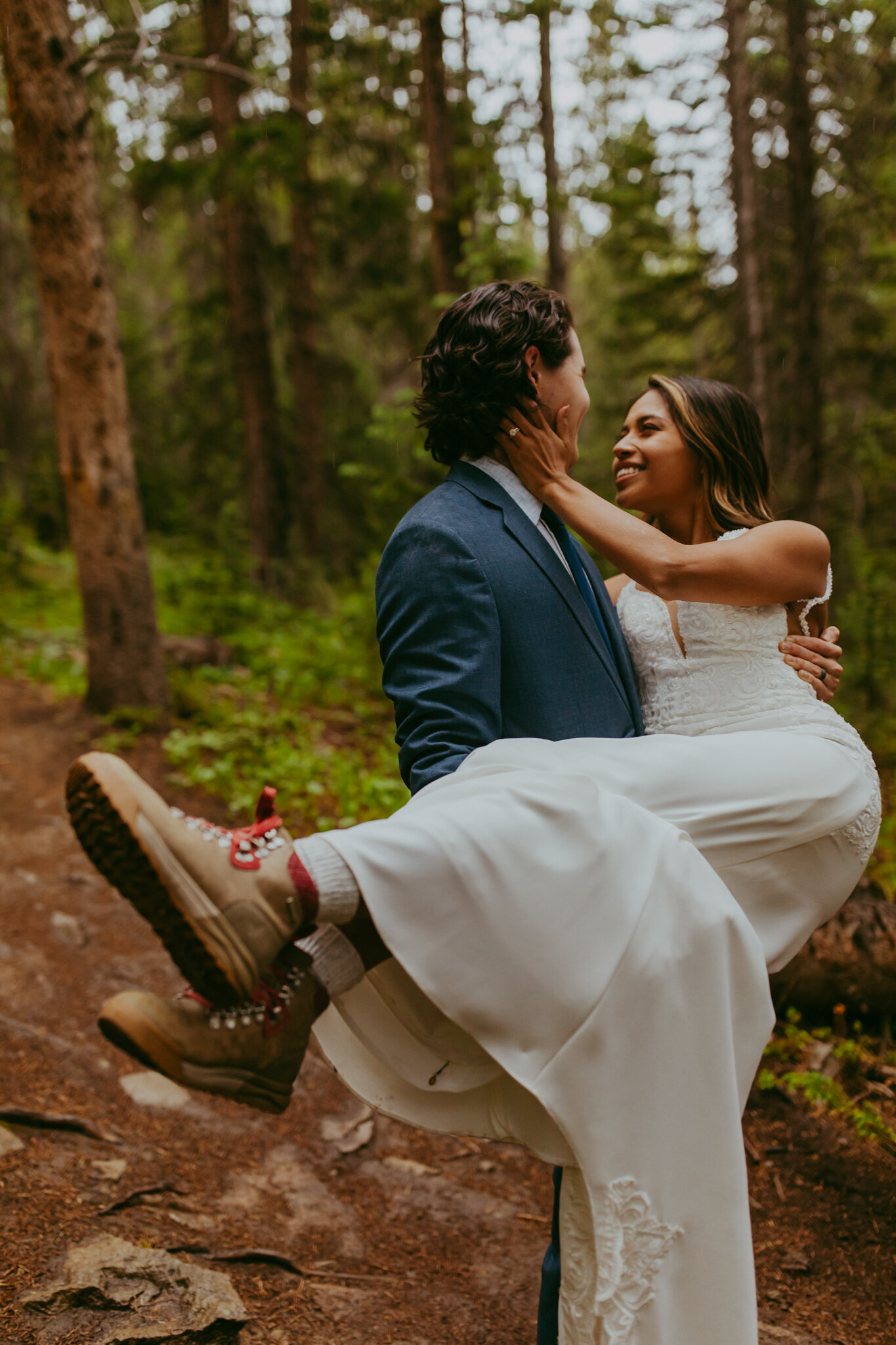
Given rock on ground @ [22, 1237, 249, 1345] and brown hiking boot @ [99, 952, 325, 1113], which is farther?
rock on ground @ [22, 1237, 249, 1345]

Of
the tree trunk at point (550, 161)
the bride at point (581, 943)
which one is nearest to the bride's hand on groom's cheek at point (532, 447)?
the bride at point (581, 943)

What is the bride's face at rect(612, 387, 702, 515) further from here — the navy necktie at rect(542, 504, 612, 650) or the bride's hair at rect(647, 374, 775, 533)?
the navy necktie at rect(542, 504, 612, 650)

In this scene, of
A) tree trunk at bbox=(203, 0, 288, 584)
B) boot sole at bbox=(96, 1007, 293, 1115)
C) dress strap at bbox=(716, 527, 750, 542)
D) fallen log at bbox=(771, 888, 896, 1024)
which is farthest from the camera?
tree trunk at bbox=(203, 0, 288, 584)

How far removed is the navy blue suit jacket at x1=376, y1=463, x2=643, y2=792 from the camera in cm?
212

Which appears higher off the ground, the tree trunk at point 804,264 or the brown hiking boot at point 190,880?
the tree trunk at point 804,264

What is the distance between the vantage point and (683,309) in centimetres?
1462

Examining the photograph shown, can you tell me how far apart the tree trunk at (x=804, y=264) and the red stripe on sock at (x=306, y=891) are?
27.1 feet

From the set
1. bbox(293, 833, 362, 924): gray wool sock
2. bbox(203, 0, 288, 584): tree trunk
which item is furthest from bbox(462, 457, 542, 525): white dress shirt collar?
bbox(203, 0, 288, 584): tree trunk

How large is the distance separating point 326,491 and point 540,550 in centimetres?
1359

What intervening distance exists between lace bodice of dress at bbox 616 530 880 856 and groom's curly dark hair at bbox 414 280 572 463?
78 cm

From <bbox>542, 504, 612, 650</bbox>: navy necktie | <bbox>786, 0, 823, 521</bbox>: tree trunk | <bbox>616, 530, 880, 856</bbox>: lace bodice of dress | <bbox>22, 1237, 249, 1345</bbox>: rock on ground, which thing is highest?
<bbox>786, 0, 823, 521</bbox>: tree trunk

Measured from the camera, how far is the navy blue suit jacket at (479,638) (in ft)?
6.95

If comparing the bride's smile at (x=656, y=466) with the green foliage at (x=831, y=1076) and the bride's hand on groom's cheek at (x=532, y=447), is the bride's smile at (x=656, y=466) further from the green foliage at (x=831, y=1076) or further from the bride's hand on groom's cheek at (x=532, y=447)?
the green foliage at (x=831, y=1076)

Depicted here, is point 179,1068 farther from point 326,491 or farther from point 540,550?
point 326,491
